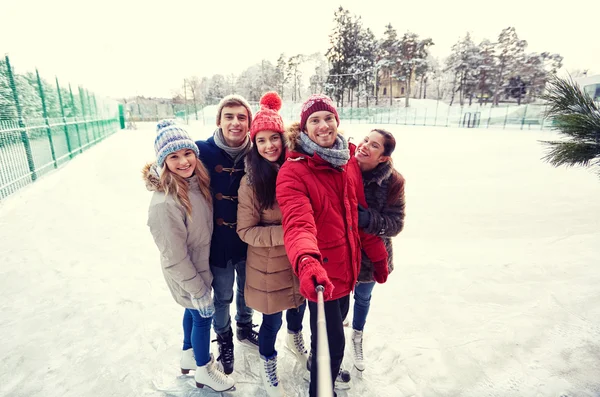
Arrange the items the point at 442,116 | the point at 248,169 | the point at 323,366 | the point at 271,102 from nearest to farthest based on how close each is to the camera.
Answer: the point at 323,366
the point at 248,169
the point at 271,102
the point at 442,116

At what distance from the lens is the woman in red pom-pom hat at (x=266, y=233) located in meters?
1.71

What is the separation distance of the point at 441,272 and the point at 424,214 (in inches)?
81.4

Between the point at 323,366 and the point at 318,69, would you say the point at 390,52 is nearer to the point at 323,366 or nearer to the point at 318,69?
the point at 318,69

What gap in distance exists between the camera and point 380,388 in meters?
1.97

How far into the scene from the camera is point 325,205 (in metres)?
1.52

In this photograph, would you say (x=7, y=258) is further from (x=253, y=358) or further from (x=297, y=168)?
(x=297, y=168)

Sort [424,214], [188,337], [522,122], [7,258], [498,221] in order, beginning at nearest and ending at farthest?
1. [188,337]
2. [7,258]
3. [498,221]
4. [424,214]
5. [522,122]

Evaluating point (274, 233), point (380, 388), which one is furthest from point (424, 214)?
point (274, 233)

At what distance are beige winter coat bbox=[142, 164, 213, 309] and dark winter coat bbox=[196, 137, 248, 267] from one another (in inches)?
2.7

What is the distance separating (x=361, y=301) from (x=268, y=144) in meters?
1.30

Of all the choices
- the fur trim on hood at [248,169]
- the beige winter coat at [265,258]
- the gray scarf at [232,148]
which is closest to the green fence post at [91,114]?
the gray scarf at [232,148]

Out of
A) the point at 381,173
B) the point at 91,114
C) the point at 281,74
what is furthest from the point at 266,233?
the point at 281,74

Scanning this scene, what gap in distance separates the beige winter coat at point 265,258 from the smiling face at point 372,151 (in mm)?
622

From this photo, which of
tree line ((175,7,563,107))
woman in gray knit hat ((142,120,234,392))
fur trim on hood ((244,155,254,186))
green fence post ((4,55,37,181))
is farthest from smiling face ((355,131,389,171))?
tree line ((175,7,563,107))
